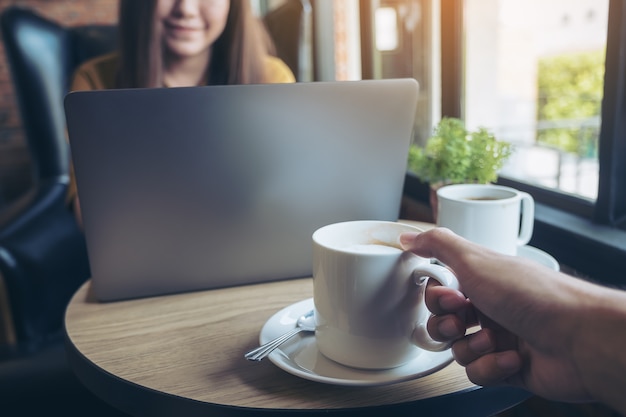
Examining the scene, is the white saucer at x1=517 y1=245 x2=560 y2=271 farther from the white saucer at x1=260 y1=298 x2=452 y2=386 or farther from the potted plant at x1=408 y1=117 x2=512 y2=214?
the white saucer at x1=260 y1=298 x2=452 y2=386

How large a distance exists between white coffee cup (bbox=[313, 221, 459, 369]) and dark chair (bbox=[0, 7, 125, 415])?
26.6 inches

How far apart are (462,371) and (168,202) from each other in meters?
0.39

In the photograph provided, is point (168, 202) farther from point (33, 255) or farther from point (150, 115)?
point (33, 255)

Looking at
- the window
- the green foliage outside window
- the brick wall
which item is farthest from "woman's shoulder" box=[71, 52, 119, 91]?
the green foliage outside window

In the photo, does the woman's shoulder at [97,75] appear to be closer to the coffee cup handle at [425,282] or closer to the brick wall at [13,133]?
the coffee cup handle at [425,282]

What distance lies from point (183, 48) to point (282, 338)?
117 centimetres

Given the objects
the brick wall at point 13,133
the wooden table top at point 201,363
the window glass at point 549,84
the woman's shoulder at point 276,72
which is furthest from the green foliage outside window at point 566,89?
the wooden table top at point 201,363

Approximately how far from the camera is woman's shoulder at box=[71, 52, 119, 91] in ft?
4.97

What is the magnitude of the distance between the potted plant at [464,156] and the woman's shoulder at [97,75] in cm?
103

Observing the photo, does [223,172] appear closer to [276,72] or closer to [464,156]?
[464,156]

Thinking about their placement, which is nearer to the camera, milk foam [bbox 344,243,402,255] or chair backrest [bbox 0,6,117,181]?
milk foam [bbox 344,243,402,255]

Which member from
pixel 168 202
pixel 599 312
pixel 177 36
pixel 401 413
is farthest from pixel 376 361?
pixel 177 36

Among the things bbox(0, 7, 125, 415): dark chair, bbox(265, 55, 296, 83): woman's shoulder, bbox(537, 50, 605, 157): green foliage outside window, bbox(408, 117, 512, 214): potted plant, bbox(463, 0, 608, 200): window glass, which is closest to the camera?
bbox(408, 117, 512, 214): potted plant

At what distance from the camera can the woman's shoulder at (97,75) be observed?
1.52 m
